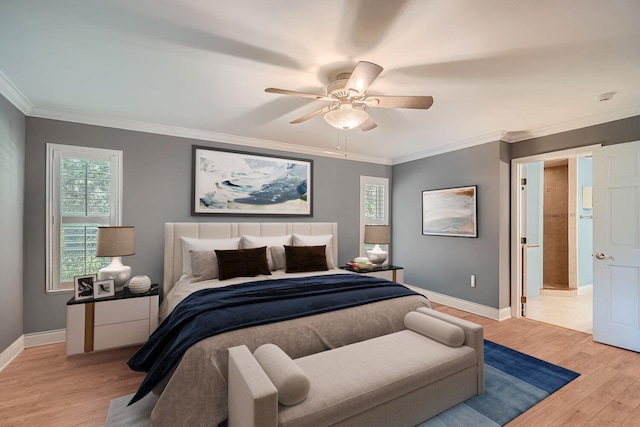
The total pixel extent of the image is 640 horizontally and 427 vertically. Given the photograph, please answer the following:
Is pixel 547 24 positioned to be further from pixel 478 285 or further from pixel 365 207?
pixel 365 207

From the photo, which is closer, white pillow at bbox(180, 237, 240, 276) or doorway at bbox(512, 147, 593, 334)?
white pillow at bbox(180, 237, 240, 276)

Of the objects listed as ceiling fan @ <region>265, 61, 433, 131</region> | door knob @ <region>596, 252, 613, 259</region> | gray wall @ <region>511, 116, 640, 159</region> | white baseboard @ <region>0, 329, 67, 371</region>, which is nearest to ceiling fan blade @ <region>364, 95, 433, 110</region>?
ceiling fan @ <region>265, 61, 433, 131</region>

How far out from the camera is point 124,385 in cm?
238

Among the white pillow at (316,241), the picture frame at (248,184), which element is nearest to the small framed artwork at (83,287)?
the picture frame at (248,184)

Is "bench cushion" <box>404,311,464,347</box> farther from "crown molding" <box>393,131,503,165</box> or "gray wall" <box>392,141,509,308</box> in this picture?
"crown molding" <box>393,131,503,165</box>

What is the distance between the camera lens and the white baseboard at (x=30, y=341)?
8.83ft

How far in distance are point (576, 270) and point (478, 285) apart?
2.85 m

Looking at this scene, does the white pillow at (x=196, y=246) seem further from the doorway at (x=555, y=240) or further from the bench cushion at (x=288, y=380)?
the doorway at (x=555, y=240)

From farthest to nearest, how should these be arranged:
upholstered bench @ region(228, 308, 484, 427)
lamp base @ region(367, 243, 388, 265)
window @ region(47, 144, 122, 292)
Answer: lamp base @ region(367, 243, 388, 265) < window @ region(47, 144, 122, 292) < upholstered bench @ region(228, 308, 484, 427)

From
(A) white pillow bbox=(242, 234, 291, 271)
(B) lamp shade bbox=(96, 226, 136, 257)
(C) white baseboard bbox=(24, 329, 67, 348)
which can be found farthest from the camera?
(A) white pillow bbox=(242, 234, 291, 271)

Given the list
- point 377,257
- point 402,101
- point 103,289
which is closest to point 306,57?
point 402,101

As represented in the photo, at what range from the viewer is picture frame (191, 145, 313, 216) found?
12.8 ft

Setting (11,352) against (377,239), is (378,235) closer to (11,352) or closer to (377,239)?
(377,239)

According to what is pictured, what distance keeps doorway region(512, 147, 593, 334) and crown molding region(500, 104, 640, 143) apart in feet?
1.07
